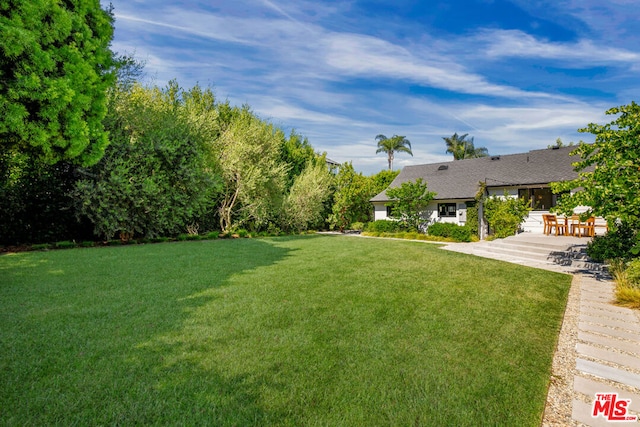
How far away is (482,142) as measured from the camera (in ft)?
139

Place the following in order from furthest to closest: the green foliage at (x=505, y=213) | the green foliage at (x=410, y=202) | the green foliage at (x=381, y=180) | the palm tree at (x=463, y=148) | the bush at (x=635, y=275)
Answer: the palm tree at (x=463, y=148), the green foliage at (x=381, y=180), the green foliage at (x=410, y=202), the green foliage at (x=505, y=213), the bush at (x=635, y=275)

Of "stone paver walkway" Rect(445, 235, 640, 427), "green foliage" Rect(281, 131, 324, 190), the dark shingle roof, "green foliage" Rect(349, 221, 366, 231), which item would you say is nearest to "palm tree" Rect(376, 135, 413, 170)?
"green foliage" Rect(281, 131, 324, 190)

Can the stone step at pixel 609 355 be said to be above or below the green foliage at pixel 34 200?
below

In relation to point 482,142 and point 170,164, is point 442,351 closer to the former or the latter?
point 170,164

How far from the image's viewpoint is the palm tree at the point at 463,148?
4203 centimetres

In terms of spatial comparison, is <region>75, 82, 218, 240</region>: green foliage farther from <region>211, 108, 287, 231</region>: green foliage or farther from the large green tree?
the large green tree

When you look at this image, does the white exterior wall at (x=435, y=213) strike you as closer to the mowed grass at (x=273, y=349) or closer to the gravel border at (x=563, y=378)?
the mowed grass at (x=273, y=349)

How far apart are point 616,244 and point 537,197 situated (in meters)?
11.8

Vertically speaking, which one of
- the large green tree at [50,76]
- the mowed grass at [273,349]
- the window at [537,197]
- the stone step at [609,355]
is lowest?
the stone step at [609,355]

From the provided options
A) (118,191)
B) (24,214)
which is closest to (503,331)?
(118,191)

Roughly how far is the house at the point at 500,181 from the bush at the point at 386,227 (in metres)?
1.94

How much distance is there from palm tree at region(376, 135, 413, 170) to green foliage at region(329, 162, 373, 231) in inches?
557

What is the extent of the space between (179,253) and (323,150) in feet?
77.9
